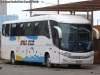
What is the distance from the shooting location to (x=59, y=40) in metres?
24.2

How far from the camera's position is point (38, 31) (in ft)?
88.3

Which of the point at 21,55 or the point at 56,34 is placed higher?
the point at 56,34

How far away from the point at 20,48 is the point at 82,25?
6.48 m

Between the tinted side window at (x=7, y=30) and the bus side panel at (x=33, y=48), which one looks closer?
the bus side panel at (x=33, y=48)

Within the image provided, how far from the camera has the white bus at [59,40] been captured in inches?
955

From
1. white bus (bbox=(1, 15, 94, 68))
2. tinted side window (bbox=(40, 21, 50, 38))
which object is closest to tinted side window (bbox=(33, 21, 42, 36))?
white bus (bbox=(1, 15, 94, 68))

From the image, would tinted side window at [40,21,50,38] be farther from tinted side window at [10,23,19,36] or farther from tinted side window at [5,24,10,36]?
tinted side window at [5,24,10,36]

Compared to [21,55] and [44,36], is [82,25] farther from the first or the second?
[21,55]

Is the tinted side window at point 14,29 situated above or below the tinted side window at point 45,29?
below

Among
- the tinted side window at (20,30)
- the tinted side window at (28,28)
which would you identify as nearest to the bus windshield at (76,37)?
the tinted side window at (28,28)

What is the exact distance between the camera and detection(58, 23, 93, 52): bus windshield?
2434 centimetres

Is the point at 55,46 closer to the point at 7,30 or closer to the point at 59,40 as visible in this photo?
the point at 59,40

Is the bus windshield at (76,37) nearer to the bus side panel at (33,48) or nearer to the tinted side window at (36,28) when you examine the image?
the bus side panel at (33,48)

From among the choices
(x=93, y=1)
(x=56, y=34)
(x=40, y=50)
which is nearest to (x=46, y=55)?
(x=40, y=50)
